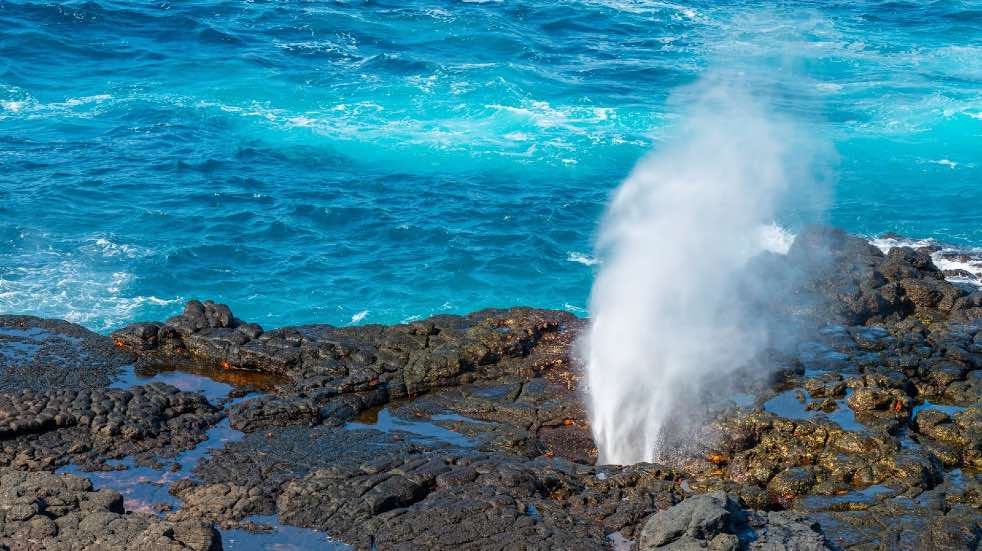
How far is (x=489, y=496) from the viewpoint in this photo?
58.4 feet

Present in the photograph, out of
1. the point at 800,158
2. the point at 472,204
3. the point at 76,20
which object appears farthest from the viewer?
the point at 76,20

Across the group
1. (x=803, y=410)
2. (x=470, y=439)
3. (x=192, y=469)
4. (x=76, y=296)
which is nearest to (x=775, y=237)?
(x=803, y=410)

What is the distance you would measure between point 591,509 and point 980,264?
2134 cm

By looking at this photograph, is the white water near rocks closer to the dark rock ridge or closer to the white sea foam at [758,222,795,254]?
the white sea foam at [758,222,795,254]

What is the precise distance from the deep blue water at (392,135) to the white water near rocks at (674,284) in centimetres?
364

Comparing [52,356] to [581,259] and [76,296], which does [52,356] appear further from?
[581,259]

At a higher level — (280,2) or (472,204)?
(280,2)

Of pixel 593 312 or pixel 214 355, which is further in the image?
pixel 593 312

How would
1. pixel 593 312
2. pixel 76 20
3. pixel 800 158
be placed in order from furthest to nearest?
pixel 76 20 → pixel 800 158 → pixel 593 312

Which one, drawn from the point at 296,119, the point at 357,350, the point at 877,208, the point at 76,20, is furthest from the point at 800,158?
the point at 76,20

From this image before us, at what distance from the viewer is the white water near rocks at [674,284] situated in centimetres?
2167

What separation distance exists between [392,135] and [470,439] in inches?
1139

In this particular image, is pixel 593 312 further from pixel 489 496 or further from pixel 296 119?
pixel 296 119

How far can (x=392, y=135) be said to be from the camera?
47625 mm
